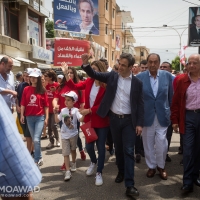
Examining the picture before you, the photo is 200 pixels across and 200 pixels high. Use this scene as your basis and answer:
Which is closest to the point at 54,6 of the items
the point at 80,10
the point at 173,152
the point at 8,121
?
the point at 80,10

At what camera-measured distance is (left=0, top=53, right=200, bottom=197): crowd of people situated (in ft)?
12.6

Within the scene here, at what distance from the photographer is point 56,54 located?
1504 centimetres

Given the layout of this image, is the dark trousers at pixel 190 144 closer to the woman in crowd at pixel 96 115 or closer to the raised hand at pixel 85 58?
the woman in crowd at pixel 96 115

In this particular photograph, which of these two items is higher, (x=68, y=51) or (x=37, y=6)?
(x=37, y=6)

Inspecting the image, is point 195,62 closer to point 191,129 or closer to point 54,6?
point 191,129

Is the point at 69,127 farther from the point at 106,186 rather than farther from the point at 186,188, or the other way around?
the point at 186,188

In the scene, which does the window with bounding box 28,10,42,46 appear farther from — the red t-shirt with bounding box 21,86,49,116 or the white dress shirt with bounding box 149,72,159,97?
the white dress shirt with bounding box 149,72,159,97

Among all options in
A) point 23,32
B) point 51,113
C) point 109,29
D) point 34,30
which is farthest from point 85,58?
point 109,29

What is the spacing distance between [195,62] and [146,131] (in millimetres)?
1436

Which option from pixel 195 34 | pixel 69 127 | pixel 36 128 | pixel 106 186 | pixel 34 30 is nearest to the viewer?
pixel 106 186

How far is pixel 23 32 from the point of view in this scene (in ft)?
65.1

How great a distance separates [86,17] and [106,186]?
23.7 meters

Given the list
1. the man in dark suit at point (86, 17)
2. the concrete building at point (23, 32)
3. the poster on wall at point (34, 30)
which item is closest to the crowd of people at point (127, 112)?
the concrete building at point (23, 32)

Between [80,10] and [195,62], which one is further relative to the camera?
[80,10]
